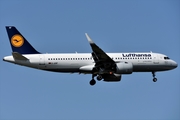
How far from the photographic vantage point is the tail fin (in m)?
58.8

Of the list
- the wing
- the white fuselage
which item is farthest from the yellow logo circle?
the wing

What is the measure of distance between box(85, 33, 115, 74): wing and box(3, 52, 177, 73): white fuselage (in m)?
1.52

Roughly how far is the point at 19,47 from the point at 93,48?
12.1 meters

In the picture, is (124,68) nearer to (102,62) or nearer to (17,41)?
(102,62)

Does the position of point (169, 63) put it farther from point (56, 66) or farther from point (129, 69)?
point (56, 66)

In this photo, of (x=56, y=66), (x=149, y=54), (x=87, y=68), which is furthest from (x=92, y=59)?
(x=149, y=54)

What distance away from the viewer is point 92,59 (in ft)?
193

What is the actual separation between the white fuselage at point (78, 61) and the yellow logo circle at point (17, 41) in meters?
2.48

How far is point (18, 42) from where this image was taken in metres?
59.3

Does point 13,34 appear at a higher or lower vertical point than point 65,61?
higher

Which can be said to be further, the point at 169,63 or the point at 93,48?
the point at 169,63

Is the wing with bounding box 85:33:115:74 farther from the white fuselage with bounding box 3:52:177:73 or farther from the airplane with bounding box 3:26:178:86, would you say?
the white fuselage with bounding box 3:52:177:73

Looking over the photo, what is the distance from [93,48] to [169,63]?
14.7 m

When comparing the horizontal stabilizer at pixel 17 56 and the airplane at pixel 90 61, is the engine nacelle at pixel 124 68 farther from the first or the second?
the horizontal stabilizer at pixel 17 56
